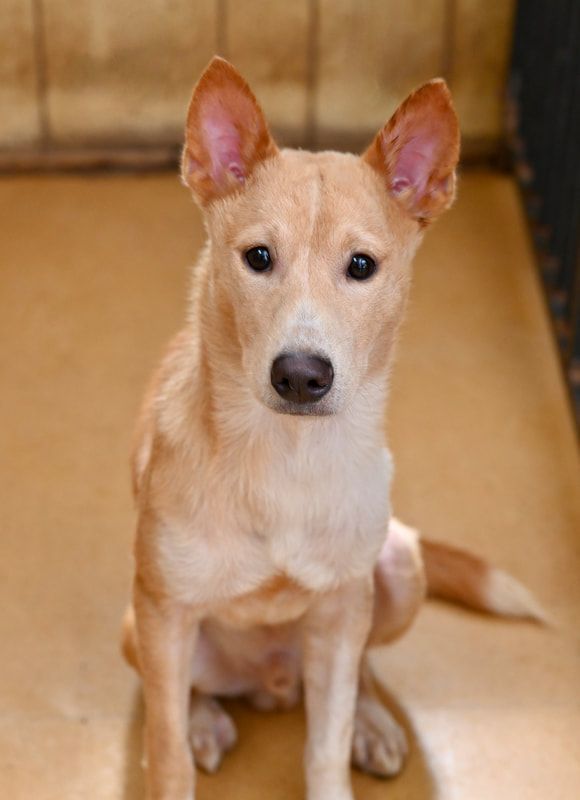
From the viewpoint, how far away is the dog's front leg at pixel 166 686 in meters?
1.89

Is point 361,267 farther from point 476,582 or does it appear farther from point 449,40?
point 449,40

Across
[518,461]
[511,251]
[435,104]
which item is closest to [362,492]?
[435,104]

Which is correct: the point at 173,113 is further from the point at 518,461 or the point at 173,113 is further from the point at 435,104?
the point at 435,104

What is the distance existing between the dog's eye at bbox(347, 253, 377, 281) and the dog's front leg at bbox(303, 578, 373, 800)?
0.49 m

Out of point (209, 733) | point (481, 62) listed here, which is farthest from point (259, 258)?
point (481, 62)

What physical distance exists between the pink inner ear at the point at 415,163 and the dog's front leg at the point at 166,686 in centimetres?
68

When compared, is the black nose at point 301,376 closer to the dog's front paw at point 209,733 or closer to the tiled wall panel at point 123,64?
the dog's front paw at point 209,733

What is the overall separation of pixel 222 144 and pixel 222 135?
0.01 metres

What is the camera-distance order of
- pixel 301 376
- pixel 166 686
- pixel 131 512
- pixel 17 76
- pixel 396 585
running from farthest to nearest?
pixel 17 76 → pixel 131 512 → pixel 396 585 → pixel 166 686 → pixel 301 376

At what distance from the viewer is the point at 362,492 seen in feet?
6.19

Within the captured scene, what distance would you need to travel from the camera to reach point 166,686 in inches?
75.2

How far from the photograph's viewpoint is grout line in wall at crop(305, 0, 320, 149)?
13.0ft

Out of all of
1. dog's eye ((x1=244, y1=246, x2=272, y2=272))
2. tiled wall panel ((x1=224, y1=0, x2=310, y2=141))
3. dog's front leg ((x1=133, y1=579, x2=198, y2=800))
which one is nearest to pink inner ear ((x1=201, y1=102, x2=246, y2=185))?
dog's eye ((x1=244, y1=246, x2=272, y2=272))

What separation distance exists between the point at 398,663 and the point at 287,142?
2.17m
